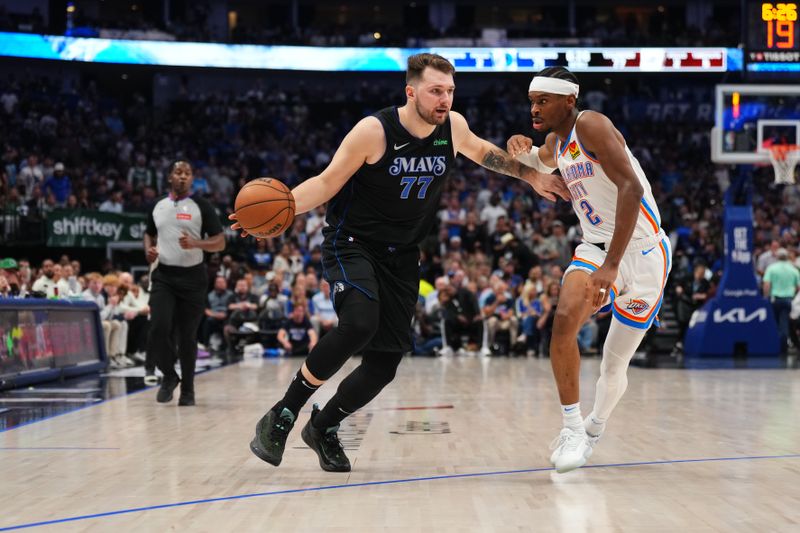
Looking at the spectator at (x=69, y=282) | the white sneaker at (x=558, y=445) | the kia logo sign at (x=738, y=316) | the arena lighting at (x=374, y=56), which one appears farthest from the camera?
the arena lighting at (x=374, y=56)

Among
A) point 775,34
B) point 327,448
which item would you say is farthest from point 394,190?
point 775,34

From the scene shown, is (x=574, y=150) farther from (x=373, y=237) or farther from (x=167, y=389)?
(x=167, y=389)

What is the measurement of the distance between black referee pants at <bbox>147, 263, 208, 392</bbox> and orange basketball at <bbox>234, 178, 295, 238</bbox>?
3.95 m

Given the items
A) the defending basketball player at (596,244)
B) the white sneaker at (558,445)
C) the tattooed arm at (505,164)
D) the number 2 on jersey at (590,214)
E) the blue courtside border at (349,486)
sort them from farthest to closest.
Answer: the tattooed arm at (505,164), the number 2 on jersey at (590,214), the defending basketball player at (596,244), the white sneaker at (558,445), the blue courtside border at (349,486)

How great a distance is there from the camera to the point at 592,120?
5.49 m

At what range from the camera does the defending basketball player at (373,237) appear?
533 centimetres

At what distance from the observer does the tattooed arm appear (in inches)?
234

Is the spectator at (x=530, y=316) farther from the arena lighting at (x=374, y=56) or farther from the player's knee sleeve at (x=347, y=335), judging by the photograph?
the arena lighting at (x=374, y=56)

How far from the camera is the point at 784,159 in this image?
16.2 meters

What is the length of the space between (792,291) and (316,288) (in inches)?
343

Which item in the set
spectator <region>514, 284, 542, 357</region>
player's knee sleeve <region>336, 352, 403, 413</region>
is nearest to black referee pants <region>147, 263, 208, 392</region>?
player's knee sleeve <region>336, 352, 403, 413</region>

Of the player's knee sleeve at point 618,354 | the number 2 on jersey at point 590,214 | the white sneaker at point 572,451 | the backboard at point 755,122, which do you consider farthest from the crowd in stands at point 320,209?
the white sneaker at point 572,451

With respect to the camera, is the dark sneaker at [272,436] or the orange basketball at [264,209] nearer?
the orange basketball at [264,209]

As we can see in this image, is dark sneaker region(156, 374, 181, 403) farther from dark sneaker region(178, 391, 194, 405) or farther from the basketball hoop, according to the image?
the basketball hoop
